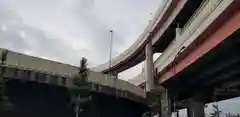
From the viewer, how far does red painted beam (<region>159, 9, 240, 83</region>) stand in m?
21.6

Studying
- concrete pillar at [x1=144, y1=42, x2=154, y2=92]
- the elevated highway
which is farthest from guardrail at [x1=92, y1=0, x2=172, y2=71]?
the elevated highway

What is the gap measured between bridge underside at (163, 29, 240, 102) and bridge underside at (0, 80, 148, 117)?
8.29m

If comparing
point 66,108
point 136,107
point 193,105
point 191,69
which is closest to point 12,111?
point 66,108

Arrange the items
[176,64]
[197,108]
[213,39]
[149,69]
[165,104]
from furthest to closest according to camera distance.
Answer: [197,108] < [149,69] < [165,104] < [176,64] < [213,39]

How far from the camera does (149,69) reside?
5350 cm

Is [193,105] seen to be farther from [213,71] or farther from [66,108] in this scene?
[66,108]

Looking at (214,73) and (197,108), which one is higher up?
(214,73)

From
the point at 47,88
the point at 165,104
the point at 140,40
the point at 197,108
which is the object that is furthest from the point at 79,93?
the point at 197,108

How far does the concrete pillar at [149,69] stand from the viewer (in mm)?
51375

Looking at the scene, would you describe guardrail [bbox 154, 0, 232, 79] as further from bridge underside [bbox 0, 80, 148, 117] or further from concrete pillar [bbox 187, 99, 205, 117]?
concrete pillar [bbox 187, 99, 205, 117]

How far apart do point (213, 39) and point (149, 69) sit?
28.5 meters

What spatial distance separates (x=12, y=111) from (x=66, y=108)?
20.0 feet

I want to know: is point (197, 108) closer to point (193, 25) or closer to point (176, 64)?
point (176, 64)

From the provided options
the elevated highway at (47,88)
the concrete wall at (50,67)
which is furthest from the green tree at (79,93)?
the concrete wall at (50,67)
